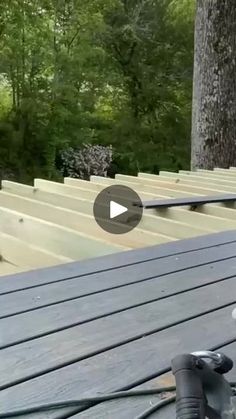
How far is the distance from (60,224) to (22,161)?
695cm

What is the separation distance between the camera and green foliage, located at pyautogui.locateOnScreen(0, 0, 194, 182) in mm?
9070

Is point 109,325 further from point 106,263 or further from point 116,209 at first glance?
point 116,209

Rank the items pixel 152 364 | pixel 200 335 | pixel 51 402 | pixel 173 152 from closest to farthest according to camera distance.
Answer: pixel 51 402, pixel 152 364, pixel 200 335, pixel 173 152

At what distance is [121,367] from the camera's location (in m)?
1.09

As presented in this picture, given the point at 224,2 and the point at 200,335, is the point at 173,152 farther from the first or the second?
the point at 200,335

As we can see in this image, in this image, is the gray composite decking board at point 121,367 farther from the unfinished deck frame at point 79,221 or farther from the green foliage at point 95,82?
the green foliage at point 95,82

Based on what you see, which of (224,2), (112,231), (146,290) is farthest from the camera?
(224,2)

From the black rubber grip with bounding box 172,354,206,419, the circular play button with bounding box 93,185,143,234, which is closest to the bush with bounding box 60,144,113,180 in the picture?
the circular play button with bounding box 93,185,143,234

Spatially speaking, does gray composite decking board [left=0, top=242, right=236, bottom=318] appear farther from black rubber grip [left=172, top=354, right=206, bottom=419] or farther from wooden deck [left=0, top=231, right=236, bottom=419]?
black rubber grip [left=172, top=354, right=206, bottom=419]

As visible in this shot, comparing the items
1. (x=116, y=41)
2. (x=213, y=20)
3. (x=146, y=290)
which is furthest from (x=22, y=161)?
(x=146, y=290)

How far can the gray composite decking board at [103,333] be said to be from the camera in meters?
1.08

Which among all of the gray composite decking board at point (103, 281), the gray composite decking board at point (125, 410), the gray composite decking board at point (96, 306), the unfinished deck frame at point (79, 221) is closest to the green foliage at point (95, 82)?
the unfinished deck frame at point (79, 221)

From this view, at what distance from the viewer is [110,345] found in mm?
1181

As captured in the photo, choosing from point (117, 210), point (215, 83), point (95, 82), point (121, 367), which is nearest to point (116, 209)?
point (117, 210)
